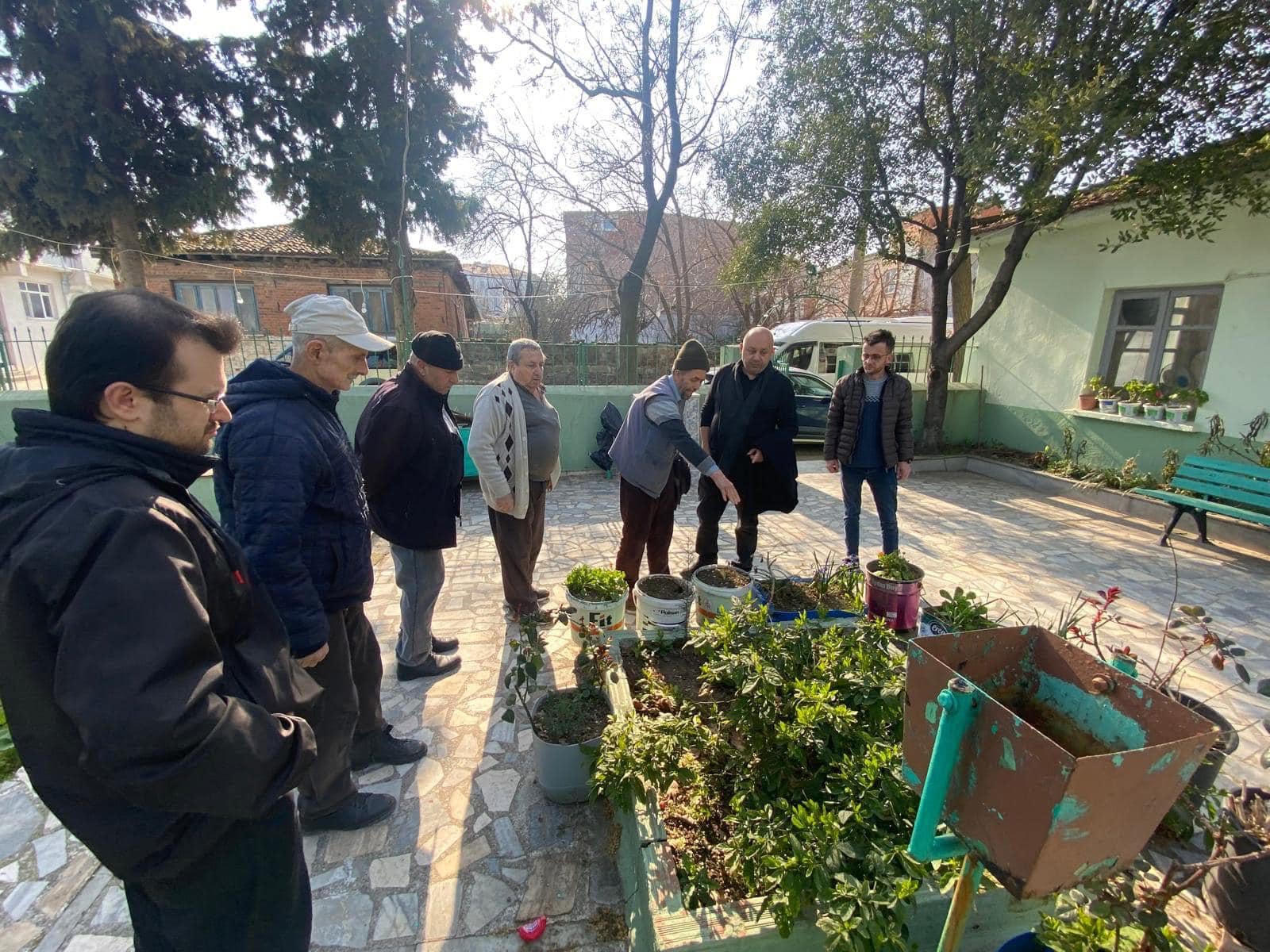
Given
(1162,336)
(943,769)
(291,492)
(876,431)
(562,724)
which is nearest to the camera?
(943,769)

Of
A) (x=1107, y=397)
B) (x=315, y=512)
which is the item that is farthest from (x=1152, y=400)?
(x=315, y=512)

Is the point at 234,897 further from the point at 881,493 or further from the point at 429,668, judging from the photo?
the point at 881,493

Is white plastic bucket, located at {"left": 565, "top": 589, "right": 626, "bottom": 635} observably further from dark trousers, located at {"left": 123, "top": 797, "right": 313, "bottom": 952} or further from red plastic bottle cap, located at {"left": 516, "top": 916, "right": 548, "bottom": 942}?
dark trousers, located at {"left": 123, "top": 797, "right": 313, "bottom": 952}

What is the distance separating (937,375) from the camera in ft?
30.7

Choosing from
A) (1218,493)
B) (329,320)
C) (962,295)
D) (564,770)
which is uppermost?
(962,295)

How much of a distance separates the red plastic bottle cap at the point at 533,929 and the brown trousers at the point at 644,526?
2.01m

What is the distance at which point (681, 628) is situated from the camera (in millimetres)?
3145

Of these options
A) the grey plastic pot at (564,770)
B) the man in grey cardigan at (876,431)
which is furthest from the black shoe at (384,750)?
the man in grey cardigan at (876,431)

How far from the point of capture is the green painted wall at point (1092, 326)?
21.4 feet

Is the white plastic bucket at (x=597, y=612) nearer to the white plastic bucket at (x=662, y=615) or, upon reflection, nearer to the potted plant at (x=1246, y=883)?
the white plastic bucket at (x=662, y=615)

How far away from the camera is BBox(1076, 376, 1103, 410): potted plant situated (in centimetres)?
814

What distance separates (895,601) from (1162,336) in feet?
23.9

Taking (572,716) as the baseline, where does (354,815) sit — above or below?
below

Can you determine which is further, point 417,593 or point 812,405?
point 812,405
